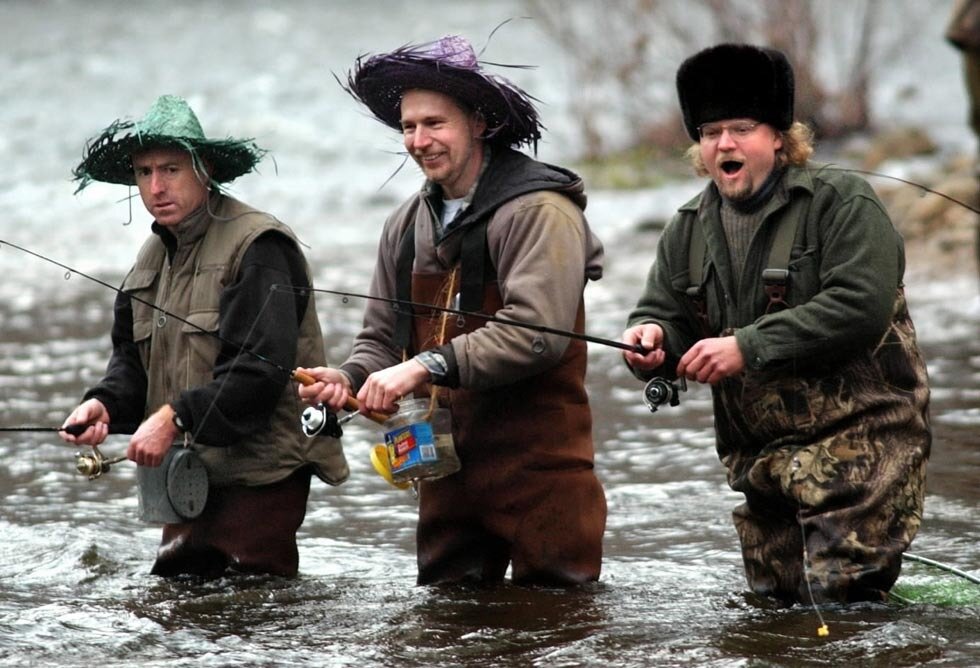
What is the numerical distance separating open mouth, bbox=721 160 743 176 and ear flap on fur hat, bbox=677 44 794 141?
0.39ft

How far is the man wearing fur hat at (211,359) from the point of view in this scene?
197 inches

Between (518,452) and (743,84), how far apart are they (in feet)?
3.95

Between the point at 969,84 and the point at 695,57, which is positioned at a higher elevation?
the point at 969,84

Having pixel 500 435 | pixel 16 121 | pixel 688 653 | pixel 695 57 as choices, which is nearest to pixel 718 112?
pixel 695 57

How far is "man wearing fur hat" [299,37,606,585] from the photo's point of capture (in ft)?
15.3

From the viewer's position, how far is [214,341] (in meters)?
5.10

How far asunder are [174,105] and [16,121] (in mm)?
17449

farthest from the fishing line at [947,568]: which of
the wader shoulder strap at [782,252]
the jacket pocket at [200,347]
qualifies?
the jacket pocket at [200,347]

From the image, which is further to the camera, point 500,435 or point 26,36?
point 26,36

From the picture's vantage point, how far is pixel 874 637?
4.39 m

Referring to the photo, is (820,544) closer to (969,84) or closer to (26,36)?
(969,84)

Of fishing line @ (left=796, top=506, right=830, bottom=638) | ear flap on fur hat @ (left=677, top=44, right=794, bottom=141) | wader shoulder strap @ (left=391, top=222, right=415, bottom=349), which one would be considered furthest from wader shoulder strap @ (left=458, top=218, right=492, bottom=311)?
fishing line @ (left=796, top=506, right=830, bottom=638)

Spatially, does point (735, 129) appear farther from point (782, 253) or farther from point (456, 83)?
point (456, 83)

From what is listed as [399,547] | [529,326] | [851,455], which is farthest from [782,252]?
[399,547]
